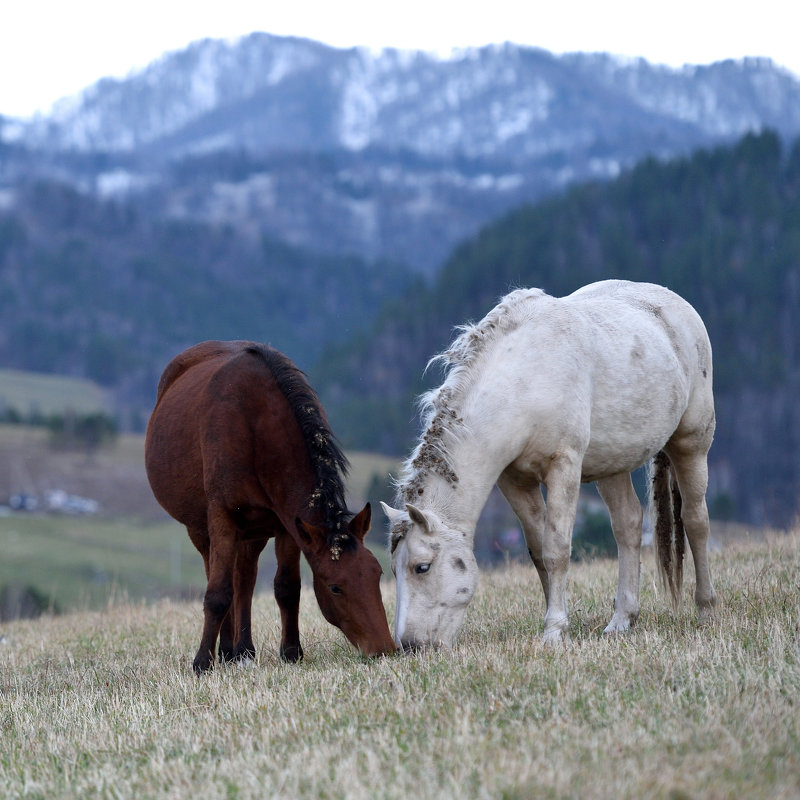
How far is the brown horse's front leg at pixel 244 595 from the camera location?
23.7ft

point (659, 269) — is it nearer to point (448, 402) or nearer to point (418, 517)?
point (448, 402)

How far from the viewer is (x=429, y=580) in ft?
20.0

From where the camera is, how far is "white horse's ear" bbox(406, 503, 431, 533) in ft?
19.7

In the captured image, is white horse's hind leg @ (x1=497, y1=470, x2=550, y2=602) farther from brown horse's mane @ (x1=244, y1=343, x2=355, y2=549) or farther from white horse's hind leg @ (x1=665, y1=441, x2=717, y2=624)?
white horse's hind leg @ (x1=665, y1=441, x2=717, y2=624)

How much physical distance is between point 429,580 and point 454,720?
183cm

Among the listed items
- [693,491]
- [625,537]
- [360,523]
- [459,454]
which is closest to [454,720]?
[360,523]

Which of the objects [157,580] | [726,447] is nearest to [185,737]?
[157,580]

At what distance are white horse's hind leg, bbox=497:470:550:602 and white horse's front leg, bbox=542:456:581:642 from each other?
463 millimetres

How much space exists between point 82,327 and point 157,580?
137 meters

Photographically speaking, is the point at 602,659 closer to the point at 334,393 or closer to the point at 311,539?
the point at 311,539

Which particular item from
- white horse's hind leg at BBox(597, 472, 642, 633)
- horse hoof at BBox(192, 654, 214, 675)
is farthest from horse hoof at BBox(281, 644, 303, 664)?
white horse's hind leg at BBox(597, 472, 642, 633)

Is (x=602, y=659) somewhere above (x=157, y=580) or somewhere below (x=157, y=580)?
above

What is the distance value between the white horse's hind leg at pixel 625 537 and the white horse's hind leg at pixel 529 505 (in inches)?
25.0

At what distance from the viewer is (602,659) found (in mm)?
5250
